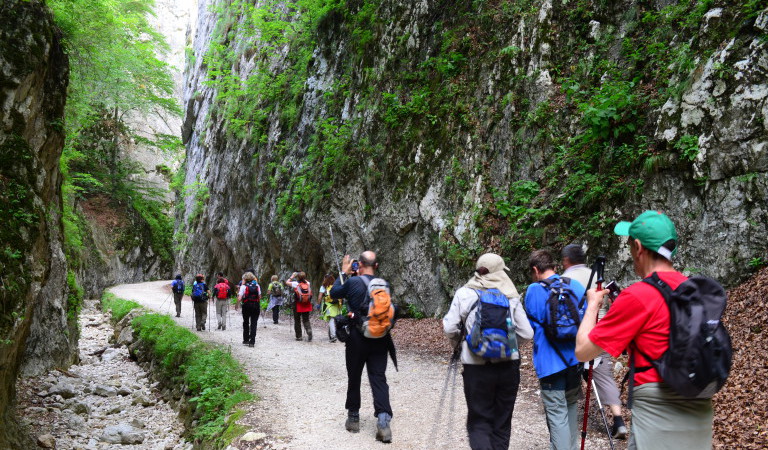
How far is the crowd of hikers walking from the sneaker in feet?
0.04

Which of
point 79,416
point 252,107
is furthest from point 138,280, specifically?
point 79,416

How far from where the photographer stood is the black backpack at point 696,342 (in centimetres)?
194

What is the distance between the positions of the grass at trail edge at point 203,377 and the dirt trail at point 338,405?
1.06 feet

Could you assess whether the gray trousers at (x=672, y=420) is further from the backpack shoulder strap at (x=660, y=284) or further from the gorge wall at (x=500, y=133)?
the gorge wall at (x=500, y=133)

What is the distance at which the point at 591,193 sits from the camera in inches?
339

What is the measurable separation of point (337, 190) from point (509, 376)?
13.8m

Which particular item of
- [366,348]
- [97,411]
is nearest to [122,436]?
[97,411]

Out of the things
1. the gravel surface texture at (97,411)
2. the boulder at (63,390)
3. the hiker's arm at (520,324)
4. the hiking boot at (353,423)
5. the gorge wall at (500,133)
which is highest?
the gorge wall at (500,133)

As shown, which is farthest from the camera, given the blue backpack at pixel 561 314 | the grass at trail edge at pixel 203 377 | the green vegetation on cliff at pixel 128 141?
the green vegetation on cliff at pixel 128 141

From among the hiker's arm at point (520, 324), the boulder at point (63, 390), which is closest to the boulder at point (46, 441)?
the boulder at point (63, 390)

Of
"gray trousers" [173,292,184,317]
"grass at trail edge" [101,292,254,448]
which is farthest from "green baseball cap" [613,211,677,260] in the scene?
"gray trousers" [173,292,184,317]

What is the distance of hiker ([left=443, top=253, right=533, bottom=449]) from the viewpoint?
3748 millimetres

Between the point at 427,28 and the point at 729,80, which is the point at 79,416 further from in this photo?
the point at 427,28

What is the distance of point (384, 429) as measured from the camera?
5.22 m
